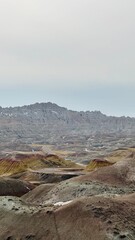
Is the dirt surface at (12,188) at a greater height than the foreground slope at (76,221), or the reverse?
the foreground slope at (76,221)

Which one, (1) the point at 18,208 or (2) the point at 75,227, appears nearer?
(2) the point at 75,227

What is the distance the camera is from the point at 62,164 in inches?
4653

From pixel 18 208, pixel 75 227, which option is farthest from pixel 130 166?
pixel 75 227

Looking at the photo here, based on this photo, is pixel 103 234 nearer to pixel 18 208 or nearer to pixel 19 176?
pixel 18 208

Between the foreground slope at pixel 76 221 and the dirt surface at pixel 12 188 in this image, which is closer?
the foreground slope at pixel 76 221

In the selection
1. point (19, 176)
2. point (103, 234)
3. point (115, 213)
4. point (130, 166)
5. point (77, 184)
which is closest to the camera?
point (103, 234)

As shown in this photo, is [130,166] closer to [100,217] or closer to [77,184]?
[77,184]

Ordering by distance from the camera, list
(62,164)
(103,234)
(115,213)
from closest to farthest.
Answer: (103,234) → (115,213) → (62,164)

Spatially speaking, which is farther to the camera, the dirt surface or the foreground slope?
the dirt surface

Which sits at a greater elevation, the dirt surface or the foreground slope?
the foreground slope

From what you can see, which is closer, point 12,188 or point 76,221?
point 76,221

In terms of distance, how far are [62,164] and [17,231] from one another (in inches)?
3528

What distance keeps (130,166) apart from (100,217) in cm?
2408

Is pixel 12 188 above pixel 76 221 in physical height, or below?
below
